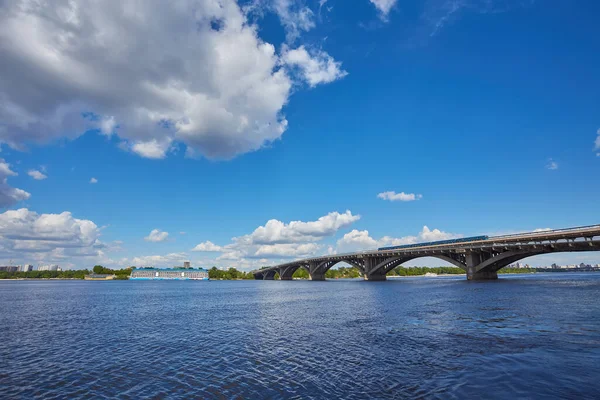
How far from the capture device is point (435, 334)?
870 inches

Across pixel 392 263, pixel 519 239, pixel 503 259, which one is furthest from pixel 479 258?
pixel 392 263

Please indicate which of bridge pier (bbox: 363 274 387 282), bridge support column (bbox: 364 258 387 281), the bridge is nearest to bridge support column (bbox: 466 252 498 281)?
the bridge

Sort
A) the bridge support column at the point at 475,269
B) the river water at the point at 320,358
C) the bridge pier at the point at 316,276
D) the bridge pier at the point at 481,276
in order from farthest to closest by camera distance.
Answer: the bridge pier at the point at 316,276, the bridge pier at the point at 481,276, the bridge support column at the point at 475,269, the river water at the point at 320,358

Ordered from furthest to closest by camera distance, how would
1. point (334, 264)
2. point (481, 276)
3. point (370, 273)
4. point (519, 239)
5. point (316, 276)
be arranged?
point (316, 276), point (334, 264), point (370, 273), point (481, 276), point (519, 239)

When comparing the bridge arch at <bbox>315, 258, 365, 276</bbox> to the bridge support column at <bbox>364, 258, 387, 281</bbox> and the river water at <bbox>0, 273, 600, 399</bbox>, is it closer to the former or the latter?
the bridge support column at <bbox>364, 258, 387, 281</bbox>

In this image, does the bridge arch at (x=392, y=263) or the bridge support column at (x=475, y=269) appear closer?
the bridge support column at (x=475, y=269)

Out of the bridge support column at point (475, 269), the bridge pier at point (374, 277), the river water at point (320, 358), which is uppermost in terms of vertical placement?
the bridge support column at point (475, 269)

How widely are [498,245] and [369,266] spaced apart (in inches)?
2442

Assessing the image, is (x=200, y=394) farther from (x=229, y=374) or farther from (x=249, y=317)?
(x=249, y=317)

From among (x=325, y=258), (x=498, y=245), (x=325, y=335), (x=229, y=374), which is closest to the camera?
(x=229, y=374)

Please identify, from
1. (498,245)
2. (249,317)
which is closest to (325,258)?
(498,245)

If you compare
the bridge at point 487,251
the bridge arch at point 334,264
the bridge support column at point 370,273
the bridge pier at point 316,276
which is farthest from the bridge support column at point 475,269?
the bridge pier at point 316,276

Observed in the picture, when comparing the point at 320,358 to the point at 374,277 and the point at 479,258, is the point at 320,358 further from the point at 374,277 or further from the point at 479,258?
the point at 374,277

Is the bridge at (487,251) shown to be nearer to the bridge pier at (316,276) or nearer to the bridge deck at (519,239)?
the bridge deck at (519,239)
